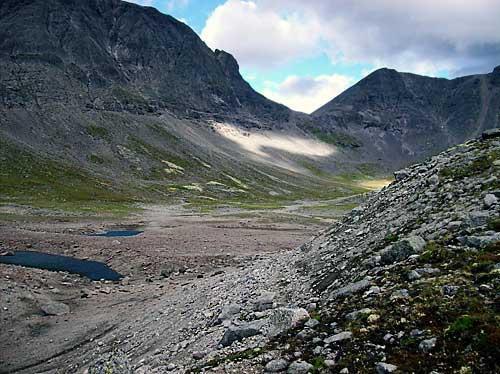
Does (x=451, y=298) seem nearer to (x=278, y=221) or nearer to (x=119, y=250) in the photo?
(x=119, y=250)

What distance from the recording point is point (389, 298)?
54.1 feet

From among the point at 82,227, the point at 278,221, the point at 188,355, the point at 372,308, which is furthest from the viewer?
the point at 278,221

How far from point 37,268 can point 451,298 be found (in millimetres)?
51744

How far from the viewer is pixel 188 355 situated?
21.5 metres

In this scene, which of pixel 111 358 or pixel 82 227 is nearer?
pixel 111 358

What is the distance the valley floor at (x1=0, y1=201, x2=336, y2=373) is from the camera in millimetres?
28484

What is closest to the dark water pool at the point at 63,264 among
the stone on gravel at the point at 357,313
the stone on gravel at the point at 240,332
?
the stone on gravel at the point at 240,332

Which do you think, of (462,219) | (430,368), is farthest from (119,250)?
(430,368)

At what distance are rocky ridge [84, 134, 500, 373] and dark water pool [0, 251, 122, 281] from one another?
→ 92.8 ft

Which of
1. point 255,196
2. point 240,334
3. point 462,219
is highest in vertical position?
point 462,219

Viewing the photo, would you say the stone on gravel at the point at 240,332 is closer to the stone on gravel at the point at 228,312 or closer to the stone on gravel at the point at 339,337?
the stone on gravel at the point at 339,337

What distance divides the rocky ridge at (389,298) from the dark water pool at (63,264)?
28292 mm

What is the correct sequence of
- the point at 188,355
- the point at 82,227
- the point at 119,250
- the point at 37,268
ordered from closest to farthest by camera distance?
the point at 188,355, the point at 37,268, the point at 119,250, the point at 82,227

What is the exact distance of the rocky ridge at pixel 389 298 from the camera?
1334cm
